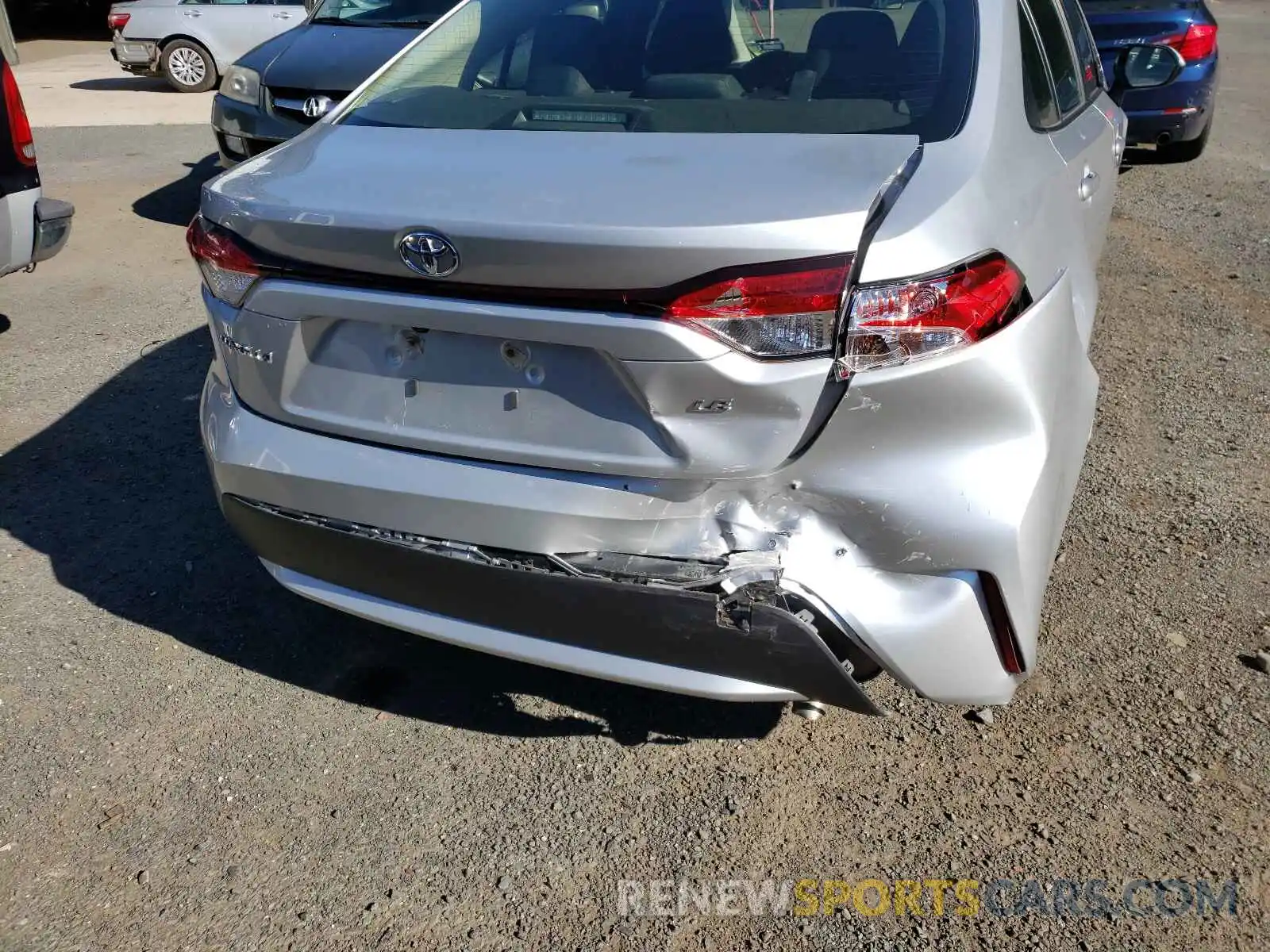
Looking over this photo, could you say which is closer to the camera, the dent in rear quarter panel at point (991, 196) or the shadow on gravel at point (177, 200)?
the dent in rear quarter panel at point (991, 196)

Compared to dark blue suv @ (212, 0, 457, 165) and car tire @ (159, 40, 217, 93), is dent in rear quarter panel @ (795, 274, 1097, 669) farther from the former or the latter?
car tire @ (159, 40, 217, 93)

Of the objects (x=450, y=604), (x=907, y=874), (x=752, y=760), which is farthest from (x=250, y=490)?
(x=907, y=874)

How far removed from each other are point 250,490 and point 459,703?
79 centimetres

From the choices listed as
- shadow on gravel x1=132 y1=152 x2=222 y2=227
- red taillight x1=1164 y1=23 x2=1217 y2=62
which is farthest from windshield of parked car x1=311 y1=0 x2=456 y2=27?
red taillight x1=1164 y1=23 x2=1217 y2=62

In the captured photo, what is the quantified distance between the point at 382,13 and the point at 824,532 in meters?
6.67

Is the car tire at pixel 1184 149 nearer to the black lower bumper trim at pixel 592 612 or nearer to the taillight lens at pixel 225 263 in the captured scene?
the black lower bumper trim at pixel 592 612

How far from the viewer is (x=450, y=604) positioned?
2434 millimetres

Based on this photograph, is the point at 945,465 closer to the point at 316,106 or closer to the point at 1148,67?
the point at 1148,67

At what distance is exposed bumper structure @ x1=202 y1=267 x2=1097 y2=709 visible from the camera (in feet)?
6.86

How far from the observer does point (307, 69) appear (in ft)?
22.9

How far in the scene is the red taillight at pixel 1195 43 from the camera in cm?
726

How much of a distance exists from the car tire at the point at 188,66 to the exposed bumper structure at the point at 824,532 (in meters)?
13.2

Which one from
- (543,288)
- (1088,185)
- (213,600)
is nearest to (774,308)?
(543,288)

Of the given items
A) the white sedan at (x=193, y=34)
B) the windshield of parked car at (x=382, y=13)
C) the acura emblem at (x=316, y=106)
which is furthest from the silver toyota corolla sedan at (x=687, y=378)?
the white sedan at (x=193, y=34)
